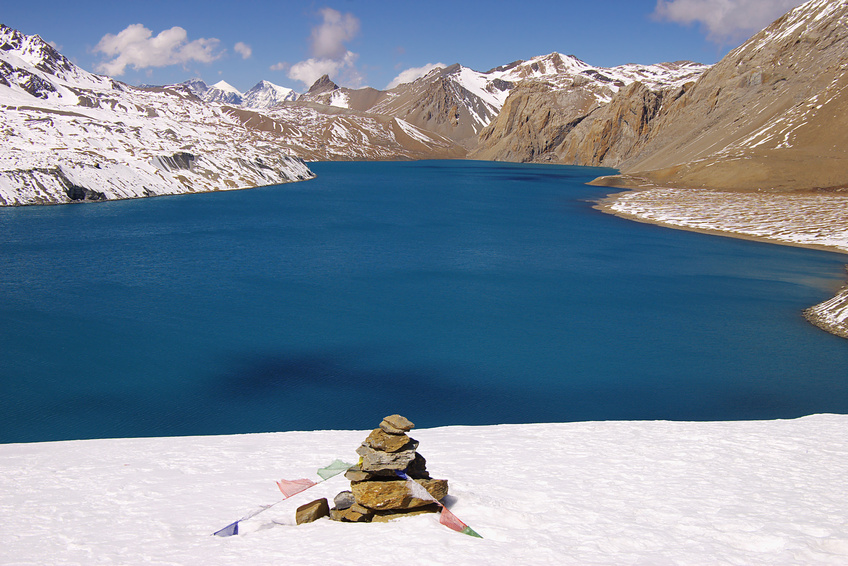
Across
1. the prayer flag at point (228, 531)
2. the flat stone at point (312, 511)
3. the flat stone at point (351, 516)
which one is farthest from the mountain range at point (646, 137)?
the flat stone at point (351, 516)

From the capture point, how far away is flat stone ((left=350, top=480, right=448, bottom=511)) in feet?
26.0

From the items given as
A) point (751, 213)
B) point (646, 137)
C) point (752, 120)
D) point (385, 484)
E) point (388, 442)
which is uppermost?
point (646, 137)

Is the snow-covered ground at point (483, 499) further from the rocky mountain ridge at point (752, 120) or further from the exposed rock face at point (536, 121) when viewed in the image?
the exposed rock face at point (536, 121)

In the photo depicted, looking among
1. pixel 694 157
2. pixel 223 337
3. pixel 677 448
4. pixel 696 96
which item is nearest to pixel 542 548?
pixel 677 448

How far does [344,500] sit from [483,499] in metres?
2.02

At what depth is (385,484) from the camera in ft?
26.5

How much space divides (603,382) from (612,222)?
3713 cm

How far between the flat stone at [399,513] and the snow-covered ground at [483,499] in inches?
5.5

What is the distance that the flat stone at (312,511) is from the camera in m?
7.97

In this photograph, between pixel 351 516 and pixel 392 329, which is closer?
pixel 351 516

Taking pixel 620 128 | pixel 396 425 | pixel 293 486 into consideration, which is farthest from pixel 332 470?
pixel 620 128

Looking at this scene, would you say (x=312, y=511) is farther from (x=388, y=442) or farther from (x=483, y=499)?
(x=483, y=499)

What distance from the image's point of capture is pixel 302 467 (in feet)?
34.4

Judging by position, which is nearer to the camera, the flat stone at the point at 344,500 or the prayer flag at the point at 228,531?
the prayer flag at the point at 228,531
